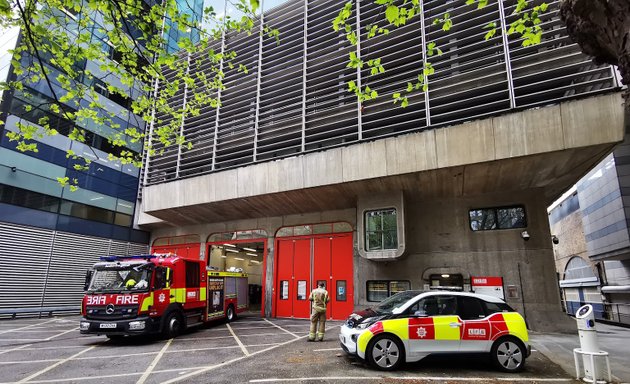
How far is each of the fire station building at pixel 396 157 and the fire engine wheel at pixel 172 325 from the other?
→ 20.5 ft

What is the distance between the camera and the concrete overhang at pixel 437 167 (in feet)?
35.9

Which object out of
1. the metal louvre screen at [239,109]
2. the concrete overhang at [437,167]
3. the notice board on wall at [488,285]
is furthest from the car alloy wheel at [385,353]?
the metal louvre screen at [239,109]

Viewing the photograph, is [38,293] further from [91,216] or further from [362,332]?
[362,332]

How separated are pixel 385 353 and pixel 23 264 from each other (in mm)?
17289

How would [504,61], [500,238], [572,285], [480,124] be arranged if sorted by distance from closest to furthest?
[480,124] → [504,61] → [500,238] → [572,285]

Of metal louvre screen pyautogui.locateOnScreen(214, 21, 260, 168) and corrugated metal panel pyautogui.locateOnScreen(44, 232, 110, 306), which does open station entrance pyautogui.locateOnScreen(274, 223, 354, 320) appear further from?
corrugated metal panel pyautogui.locateOnScreen(44, 232, 110, 306)

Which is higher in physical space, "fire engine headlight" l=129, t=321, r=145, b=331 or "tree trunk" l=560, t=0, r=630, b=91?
"tree trunk" l=560, t=0, r=630, b=91

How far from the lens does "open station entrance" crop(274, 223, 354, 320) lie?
1628 centimetres

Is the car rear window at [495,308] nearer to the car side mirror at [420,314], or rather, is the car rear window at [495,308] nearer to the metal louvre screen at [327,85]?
the car side mirror at [420,314]

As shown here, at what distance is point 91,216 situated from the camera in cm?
1948

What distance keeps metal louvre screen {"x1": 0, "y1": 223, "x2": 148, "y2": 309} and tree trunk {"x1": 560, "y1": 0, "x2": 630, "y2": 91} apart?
20772 millimetres

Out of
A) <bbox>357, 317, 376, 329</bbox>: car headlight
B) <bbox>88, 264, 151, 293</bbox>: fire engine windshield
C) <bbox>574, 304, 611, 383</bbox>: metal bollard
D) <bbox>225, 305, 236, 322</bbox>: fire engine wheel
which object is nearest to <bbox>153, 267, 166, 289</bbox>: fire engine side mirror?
<bbox>88, 264, 151, 293</bbox>: fire engine windshield

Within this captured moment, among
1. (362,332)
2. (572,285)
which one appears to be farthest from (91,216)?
(572,285)

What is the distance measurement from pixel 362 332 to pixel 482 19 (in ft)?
41.3
